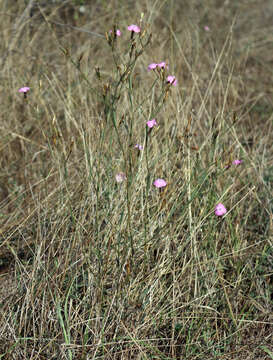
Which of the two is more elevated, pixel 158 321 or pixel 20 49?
pixel 20 49

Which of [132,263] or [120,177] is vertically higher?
[120,177]

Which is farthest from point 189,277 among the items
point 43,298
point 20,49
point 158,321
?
point 20,49

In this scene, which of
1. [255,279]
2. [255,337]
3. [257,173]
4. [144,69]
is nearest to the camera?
[255,337]

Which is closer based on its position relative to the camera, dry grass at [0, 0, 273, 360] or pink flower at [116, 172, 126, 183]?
dry grass at [0, 0, 273, 360]

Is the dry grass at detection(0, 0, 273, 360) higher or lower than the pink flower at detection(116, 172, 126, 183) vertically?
lower

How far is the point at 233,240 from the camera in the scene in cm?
154

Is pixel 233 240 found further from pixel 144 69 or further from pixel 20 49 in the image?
pixel 20 49

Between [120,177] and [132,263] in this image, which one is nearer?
[132,263]

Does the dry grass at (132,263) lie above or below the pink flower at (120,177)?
below

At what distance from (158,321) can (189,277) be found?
0.17 m

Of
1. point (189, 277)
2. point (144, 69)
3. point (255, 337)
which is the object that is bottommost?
point (255, 337)

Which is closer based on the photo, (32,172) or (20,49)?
(32,172)

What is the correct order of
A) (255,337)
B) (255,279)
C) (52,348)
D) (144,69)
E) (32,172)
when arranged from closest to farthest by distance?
(52,348)
(255,337)
(255,279)
(32,172)
(144,69)

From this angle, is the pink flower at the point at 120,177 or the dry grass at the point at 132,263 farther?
the pink flower at the point at 120,177
